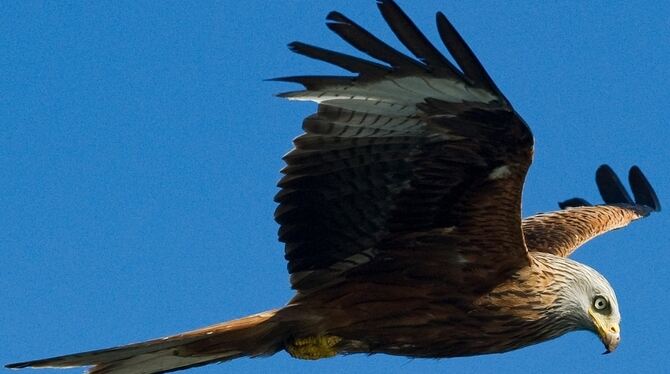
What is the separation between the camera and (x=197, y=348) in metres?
8.93

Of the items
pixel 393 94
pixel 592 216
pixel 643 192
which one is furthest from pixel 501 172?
pixel 643 192

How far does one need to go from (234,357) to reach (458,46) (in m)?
2.66

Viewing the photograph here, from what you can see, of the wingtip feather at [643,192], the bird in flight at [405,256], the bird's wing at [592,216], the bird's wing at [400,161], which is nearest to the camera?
the bird's wing at [400,161]

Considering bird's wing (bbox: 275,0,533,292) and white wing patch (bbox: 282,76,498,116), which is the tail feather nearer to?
bird's wing (bbox: 275,0,533,292)

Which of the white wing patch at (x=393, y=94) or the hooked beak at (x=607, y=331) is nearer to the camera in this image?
the white wing patch at (x=393, y=94)

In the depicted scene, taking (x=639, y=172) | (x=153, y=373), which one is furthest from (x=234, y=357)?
(x=639, y=172)

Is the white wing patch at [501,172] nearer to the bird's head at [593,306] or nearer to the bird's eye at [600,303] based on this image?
the bird's head at [593,306]

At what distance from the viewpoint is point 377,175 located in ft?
28.5

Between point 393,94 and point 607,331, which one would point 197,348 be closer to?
point 393,94

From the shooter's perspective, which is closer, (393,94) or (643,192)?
(393,94)

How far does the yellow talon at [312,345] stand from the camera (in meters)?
9.12

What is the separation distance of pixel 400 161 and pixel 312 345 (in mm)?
1382

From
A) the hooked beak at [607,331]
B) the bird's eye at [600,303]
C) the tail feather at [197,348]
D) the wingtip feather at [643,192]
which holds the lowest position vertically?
the hooked beak at [607,331]

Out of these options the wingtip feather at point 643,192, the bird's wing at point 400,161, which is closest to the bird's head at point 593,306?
the bird's wing at point 400,161
